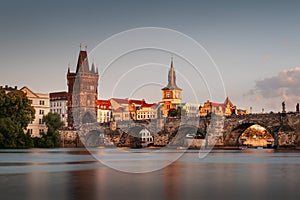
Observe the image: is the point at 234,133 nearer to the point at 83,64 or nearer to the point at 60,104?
the point at 83,64

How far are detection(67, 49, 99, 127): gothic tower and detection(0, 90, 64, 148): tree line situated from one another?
165 feet

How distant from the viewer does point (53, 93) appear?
16975cm

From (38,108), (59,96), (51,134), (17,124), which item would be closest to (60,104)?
(59,96)

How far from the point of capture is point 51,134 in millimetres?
90875

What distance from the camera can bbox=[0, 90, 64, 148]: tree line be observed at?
74.2 m

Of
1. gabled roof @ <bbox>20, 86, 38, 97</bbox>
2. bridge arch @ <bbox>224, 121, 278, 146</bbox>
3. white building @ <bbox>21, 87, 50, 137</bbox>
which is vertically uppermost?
gabled roof @ <bbox>20, 86, 38, 97</bbox>

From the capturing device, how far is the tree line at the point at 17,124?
7419cm

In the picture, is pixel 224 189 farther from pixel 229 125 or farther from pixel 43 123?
pixel 43 123

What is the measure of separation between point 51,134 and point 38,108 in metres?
15.5

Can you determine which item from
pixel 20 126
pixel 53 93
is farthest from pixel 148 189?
pixel 53 93

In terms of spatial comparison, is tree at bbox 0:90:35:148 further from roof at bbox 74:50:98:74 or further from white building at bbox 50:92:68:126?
white building at bbox 50:92:68:126

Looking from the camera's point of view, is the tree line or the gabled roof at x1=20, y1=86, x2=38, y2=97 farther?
the gabled roof at x1=20, y1=86, x2=38, y2=97

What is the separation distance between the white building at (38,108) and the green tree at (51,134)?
14.6ft

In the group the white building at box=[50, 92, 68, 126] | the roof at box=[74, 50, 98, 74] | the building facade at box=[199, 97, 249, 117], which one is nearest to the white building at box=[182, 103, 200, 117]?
the building facade at box=[199, 97, 249, 117]
